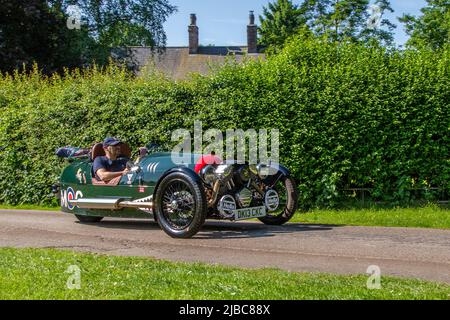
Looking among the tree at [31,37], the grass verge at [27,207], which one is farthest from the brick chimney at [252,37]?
the grass verge at [27,207]

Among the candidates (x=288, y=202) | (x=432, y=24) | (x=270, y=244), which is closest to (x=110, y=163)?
(x=288, y=202)

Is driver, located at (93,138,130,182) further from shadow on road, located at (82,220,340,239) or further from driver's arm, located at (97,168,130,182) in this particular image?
shadow on road, located at (82,220,340,239)

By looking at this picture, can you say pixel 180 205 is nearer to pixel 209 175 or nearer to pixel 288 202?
pixel 209 175

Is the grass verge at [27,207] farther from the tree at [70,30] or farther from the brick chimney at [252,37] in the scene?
the brick chimney at [252,37]

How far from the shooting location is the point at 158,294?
5.48 metres

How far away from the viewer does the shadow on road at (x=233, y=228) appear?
385 inches

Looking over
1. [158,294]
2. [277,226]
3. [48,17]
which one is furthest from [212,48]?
[158,294]

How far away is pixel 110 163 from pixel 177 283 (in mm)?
5658

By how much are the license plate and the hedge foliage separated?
333 cm

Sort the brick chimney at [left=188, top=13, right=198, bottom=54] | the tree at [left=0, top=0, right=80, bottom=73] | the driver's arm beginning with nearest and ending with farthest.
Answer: the driver's arm
the tree at [left=0, top=0, right=80, bottom=73]
the brick chimney at [left=188, top=13, right=198, bottom=54]

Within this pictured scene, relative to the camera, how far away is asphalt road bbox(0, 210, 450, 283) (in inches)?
286

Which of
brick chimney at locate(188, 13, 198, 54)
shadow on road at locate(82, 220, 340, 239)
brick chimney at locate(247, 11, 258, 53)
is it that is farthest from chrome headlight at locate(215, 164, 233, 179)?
brick chimney at locate(247, 11, 258, 53)

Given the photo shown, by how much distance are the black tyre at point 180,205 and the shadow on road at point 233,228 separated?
38 cm

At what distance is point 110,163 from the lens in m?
11.3
